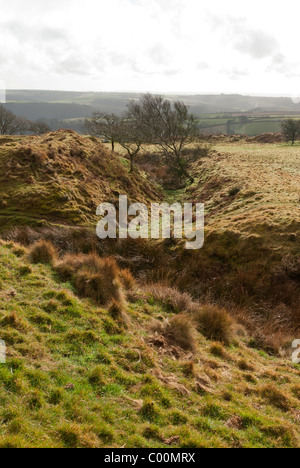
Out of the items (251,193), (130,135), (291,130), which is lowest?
(251,193)

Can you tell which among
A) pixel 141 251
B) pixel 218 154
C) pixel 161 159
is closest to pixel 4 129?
pixel 161 159

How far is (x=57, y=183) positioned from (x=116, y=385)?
1574 centimetres

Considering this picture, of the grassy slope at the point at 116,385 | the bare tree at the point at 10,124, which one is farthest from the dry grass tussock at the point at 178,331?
the bare tree at the point at 10,124

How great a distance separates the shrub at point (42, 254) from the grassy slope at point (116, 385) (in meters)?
1.60

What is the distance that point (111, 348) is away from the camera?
7328 millimetres

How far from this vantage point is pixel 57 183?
747 inches

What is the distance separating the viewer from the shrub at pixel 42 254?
1088cm

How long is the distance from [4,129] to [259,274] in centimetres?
7419

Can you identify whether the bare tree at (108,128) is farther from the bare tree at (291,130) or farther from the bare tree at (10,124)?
the bare tree at (291,130)

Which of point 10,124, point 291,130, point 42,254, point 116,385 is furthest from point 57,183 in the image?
point 10,124

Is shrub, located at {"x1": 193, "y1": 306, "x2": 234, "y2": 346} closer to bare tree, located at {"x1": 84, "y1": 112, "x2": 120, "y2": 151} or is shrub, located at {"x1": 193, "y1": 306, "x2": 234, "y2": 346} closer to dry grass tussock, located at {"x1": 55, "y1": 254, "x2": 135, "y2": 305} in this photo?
dry grass tussock, located at {"x1": 55, "y1": 254, "x2": 135, "y2": 305}

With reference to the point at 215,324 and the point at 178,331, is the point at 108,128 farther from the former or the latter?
the point at 178,331

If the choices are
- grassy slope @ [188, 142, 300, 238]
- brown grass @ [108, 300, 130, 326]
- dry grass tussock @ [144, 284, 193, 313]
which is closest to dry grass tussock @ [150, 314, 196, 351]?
brown grass @ [108, 300, 130, 326]
